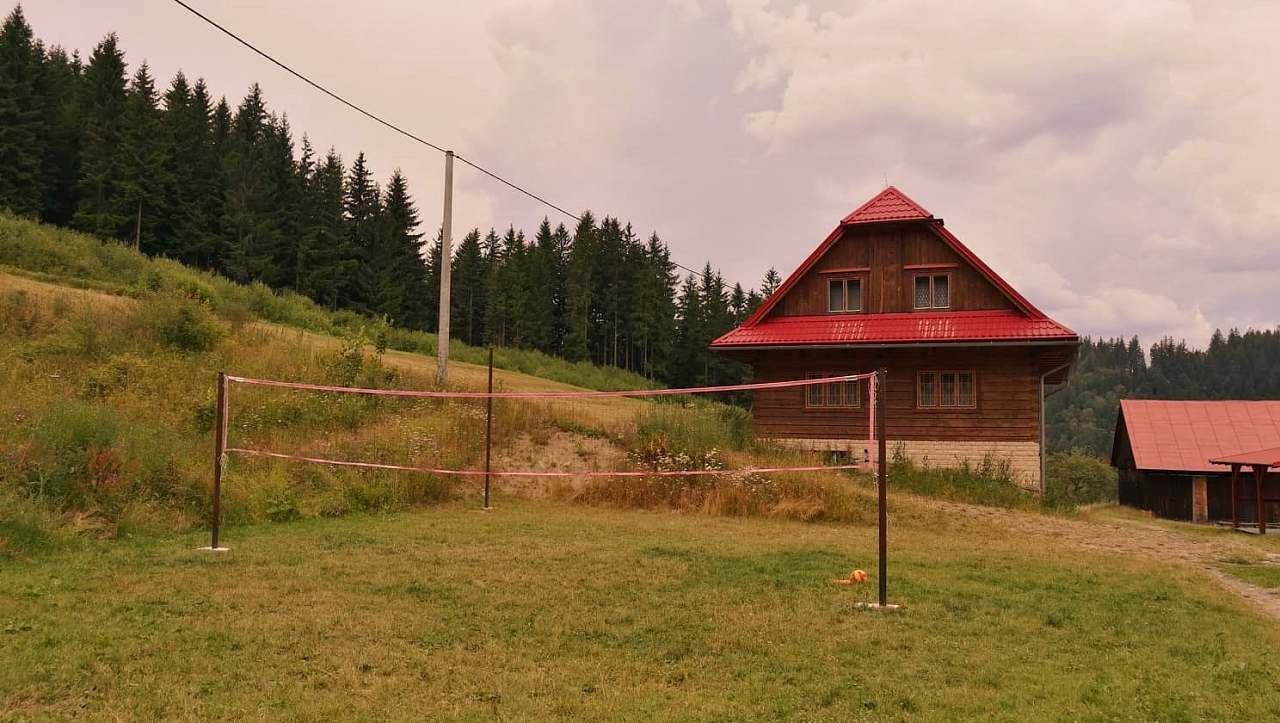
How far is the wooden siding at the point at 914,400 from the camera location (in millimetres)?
24078

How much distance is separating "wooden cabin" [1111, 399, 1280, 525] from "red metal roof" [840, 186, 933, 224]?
51.0 ft

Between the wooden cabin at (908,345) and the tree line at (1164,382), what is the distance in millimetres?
116193

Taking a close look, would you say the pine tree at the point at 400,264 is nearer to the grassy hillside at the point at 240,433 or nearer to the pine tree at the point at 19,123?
the pine tree at the point at 19,123

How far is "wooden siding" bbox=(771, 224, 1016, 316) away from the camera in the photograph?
83.6 ft

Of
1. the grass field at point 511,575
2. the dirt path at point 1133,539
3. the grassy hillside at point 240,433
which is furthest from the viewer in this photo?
the dirt path at point 1133,539

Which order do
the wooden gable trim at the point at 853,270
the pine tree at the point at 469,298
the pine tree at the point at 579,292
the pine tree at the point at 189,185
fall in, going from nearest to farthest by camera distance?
the wooden gable trim at the point at 853,270
the pine tree at the point at 189,185
the pine tree at the point at 579,292
the pine tree at the point at 469,298

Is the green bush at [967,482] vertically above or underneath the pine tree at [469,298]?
underneath

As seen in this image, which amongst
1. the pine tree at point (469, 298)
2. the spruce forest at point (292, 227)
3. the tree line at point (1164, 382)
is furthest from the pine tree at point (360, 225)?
the tree line at point (1164, 382)

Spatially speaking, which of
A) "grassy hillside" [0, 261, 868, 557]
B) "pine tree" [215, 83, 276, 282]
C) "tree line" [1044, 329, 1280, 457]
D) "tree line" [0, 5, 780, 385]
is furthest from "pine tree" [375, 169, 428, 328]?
"tree line" [1044, 329, 1280, 457]

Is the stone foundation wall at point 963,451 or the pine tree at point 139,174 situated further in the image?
the pine tree at point 139,174

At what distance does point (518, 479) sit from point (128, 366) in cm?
938

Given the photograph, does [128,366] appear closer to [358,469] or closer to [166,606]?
[358,469]

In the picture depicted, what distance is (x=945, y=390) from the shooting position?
81.6 ft

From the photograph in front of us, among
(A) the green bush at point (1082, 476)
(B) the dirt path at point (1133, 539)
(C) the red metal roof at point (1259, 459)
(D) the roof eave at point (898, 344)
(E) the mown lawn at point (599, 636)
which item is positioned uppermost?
(D) the roof eave at point (898, 344)
